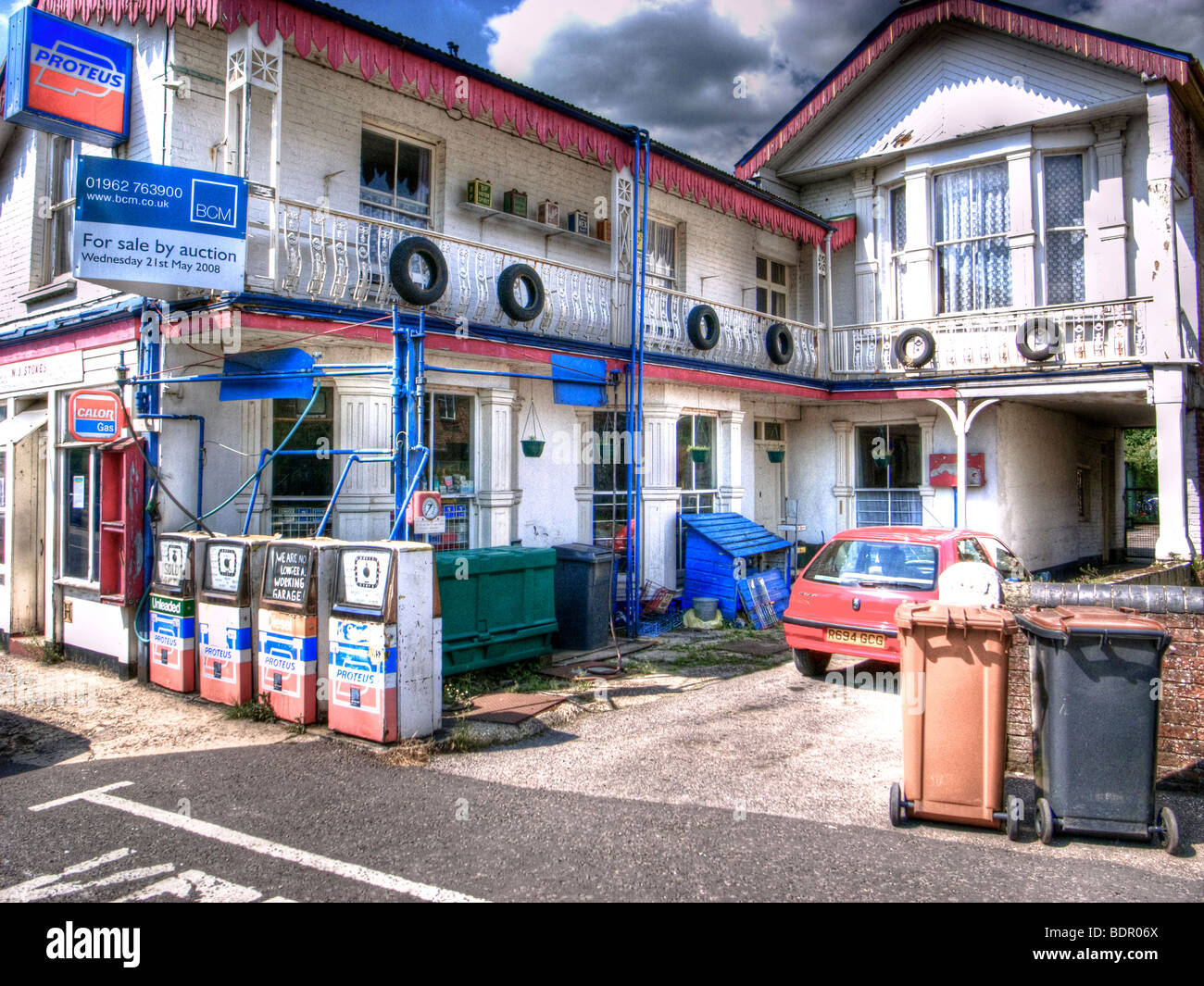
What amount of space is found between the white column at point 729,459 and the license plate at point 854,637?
5.86 meters

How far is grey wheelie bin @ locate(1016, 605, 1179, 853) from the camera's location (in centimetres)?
448

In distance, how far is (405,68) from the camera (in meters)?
8.07

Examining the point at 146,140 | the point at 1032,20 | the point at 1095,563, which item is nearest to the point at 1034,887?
the point at 146,140

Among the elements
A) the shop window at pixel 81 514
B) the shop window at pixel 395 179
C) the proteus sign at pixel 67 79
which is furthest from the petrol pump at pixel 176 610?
the shop window at pixel 395 179

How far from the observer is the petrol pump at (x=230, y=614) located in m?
6.96

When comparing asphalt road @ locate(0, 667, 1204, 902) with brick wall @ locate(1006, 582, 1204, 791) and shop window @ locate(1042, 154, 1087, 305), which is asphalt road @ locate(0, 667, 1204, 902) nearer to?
brick wall @ locate(1006, 582, 1204, 791)

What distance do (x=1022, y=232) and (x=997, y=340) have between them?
176 centimetres

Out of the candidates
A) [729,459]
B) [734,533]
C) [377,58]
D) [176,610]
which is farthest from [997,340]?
[176,610]

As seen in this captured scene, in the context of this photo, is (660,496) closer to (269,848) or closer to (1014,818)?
(1014,818)

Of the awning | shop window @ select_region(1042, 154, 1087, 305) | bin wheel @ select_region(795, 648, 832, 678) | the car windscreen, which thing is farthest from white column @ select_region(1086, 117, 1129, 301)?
the awning

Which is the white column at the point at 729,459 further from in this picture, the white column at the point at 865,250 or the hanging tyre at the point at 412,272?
the hanging tyre at the point at 412,272

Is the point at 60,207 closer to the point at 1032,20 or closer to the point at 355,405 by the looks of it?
the point at 355,405

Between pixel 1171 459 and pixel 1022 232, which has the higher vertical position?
pixel 1022 232

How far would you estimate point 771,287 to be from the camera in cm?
1568
